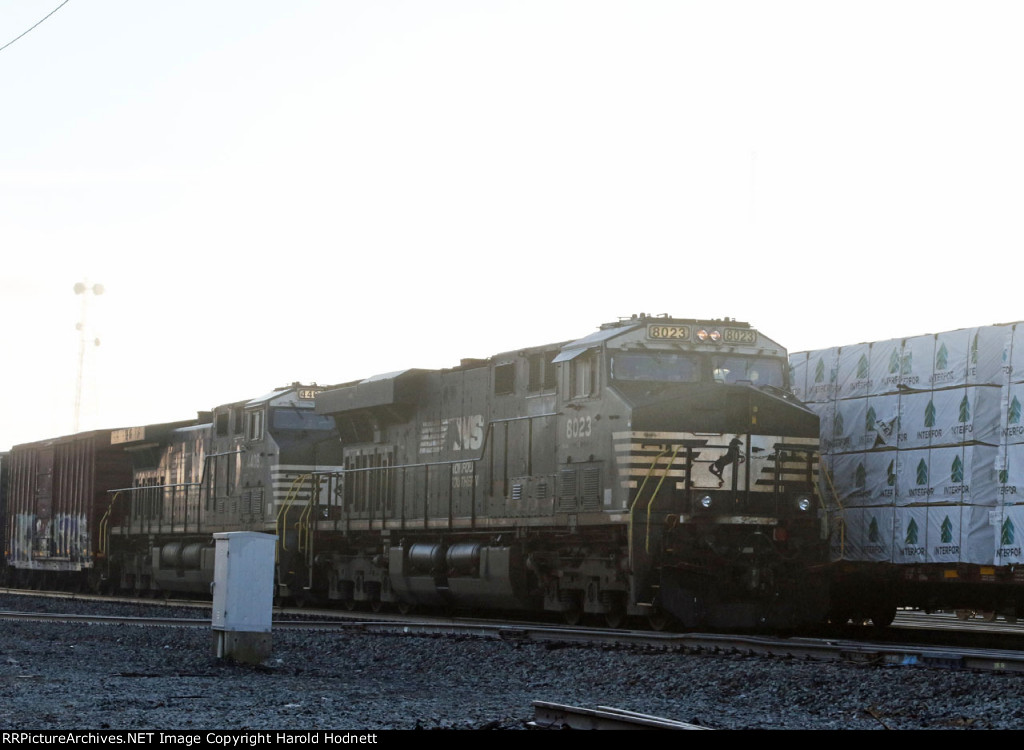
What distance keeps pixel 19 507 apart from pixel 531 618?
815 inches

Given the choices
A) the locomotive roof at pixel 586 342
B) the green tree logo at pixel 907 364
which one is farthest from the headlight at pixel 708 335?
the green tree logo at pixel 907 364

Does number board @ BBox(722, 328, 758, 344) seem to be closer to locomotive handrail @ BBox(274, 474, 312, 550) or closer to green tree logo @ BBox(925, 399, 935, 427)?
green tree logo @ BBox(925, 399, 935, 427)

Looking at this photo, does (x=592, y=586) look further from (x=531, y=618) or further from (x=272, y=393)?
(x=272, y=393)

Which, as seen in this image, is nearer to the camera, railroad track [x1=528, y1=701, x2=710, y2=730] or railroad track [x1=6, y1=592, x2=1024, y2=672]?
railroad track [x1=528, y1=701, x2=710, y2=730]

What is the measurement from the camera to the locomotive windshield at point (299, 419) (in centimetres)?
→ 2423

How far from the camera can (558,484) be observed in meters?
17.0

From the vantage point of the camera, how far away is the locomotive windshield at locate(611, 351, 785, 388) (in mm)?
16234

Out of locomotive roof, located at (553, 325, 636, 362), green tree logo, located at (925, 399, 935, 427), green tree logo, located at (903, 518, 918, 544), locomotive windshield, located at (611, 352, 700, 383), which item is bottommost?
green tree logo, located at (903, 518, 918, 544)

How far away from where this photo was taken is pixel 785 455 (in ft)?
52.5

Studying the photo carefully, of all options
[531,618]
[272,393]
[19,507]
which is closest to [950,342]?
[531,618]

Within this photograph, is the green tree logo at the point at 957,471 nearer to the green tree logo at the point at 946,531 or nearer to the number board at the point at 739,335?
the green tree logo at the point at 946,531

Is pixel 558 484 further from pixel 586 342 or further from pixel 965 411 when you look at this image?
pixel 965 411

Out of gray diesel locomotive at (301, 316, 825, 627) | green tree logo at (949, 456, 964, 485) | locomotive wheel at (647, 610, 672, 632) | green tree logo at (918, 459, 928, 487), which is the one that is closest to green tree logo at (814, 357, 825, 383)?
gray diesel locomotive at (301, 316, 825, 627)

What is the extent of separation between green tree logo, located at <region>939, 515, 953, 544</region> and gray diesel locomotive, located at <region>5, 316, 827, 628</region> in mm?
1366
